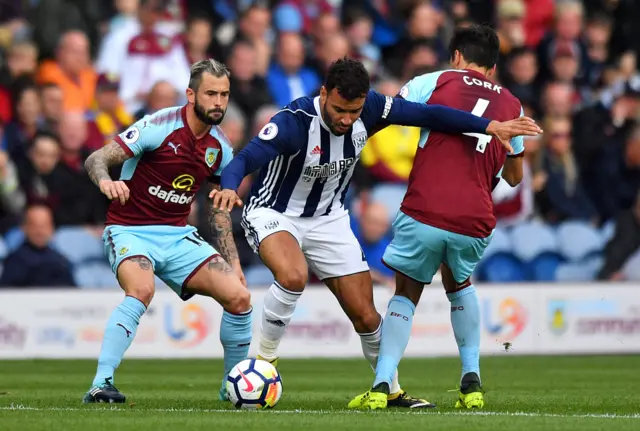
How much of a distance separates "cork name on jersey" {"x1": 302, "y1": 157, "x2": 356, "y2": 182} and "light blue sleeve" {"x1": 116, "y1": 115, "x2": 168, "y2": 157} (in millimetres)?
1091

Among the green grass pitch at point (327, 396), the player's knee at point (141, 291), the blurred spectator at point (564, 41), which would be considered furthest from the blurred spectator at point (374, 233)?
the player's knee at point (141, 291)

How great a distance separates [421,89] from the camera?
8844mm

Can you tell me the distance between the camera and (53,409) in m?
8.39

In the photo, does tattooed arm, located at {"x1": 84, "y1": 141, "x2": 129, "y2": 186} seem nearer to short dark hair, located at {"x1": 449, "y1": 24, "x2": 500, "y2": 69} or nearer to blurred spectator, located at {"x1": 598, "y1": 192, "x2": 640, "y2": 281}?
short dark hair, located at {"x1": 449, "y1": 24, "x2": 500, "y2": 69}

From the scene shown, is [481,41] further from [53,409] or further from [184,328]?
[184,328]

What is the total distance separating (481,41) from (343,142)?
3.79 feet

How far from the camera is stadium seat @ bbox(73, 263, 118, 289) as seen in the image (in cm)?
1520

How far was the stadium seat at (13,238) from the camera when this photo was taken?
15.0 m

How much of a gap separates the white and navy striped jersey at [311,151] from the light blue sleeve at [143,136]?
77 centimetres

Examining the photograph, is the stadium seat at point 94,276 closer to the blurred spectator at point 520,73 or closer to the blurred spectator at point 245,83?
the blurred spectator at point 245,83

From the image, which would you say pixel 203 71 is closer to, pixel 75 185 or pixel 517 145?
pixel 517 145

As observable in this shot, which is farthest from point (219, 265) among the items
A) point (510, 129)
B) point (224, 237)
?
point (510, 129)

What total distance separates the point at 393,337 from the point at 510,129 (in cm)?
155

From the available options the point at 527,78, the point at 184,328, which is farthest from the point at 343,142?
the point at 527,78
